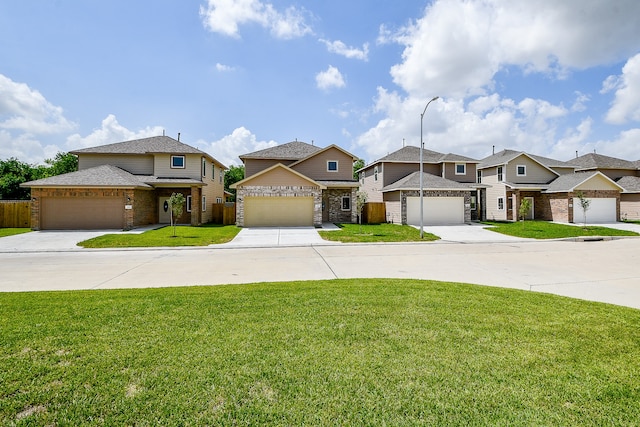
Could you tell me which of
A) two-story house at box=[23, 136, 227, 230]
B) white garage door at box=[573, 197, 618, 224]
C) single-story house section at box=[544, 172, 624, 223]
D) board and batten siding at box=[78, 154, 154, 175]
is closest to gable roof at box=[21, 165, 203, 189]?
two-story house at box=[23, 136, 227, 230]

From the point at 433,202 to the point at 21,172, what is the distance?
5229 centimetres

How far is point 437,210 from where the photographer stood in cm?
2662

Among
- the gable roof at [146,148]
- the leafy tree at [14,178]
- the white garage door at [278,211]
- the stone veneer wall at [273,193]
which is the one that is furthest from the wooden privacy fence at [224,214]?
the leafy tree at [14,178]

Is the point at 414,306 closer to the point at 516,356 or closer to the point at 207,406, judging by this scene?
the point at 516,356

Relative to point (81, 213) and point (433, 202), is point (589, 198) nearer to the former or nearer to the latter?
point (433, 202)

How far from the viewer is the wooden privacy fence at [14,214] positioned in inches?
888

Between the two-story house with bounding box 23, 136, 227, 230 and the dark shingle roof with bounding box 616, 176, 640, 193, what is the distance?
39.5 metres

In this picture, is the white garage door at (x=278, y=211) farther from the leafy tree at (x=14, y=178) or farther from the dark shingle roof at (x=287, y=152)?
the leafy tree at (x=14, y=178)

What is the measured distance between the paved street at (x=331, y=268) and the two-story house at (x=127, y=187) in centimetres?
806

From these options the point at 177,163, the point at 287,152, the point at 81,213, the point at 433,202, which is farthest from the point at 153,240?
the point at 433,202

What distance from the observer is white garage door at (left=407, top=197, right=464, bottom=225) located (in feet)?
86.0

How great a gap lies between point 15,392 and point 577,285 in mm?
9701

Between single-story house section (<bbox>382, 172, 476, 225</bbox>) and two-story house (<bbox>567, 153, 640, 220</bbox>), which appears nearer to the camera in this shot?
single-story house section (<bbox>382, 172, 476, 225</bbox>)

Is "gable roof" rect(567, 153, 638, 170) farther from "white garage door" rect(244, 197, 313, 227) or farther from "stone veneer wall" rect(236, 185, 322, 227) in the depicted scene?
"white garage door" rect(244, 197, 313, 227)
